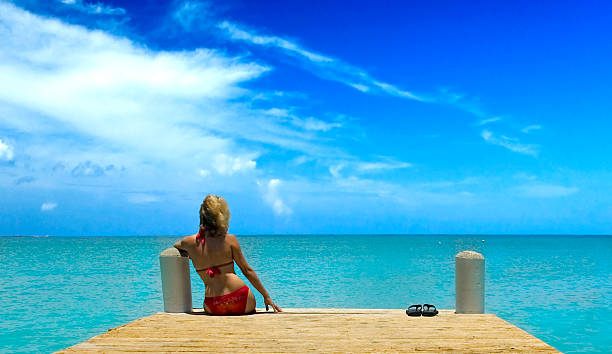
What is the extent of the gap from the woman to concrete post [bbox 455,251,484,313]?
249 centimetres

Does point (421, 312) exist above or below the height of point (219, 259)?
below

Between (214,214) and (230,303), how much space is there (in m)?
1.17

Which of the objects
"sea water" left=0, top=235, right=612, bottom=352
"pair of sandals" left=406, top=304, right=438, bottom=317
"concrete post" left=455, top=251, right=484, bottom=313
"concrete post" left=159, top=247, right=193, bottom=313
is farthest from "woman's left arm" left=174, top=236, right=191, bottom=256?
"sea water" left=0, top=235, right=612, bottom=352

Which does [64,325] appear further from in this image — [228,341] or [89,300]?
[228,341]

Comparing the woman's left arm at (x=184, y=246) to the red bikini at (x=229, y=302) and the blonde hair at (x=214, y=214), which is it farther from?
the blonde hair at (x=214, y=214)

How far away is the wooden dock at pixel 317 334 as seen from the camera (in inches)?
182

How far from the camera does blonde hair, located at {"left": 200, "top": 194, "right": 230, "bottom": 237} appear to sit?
613 centimetres

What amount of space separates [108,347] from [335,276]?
2731cm

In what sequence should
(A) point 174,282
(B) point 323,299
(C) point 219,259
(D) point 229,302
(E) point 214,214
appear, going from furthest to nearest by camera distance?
(B) point 323,299 → (A) point 174,282 → (D) point 229,302 → (C) point 219,259 → (E) point 214,214

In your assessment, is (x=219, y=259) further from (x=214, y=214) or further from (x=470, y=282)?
(x=470, y=282)

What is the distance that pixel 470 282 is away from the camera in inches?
254

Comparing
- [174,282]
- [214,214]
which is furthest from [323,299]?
[214,214]

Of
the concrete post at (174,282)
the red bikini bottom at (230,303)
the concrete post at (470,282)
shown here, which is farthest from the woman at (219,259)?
the concrete post at (470,282)

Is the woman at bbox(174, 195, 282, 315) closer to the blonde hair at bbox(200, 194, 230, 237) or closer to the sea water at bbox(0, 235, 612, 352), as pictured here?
the blonde hair at bbox(200, 194, 230, 237)
